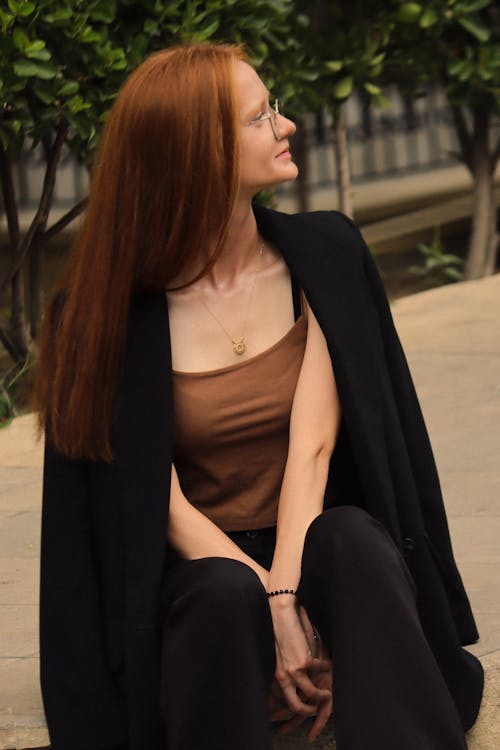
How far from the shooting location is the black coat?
2965 millimetres

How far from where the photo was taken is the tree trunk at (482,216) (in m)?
9.03

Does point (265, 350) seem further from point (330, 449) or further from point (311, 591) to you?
point (311, 591)

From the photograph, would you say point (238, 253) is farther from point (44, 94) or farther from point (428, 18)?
point (428, 18)

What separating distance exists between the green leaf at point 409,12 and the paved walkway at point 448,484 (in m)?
1.38

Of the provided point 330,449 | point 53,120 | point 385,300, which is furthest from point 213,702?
point 53,120

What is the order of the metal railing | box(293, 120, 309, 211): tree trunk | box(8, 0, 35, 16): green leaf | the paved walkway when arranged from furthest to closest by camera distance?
1. the metal railing
2. box(293, 120, 309, 211): tree trunk
3. box(8, 0, 35, 16): green leaf
4. the paved walkway

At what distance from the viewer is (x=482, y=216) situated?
9.11 metres

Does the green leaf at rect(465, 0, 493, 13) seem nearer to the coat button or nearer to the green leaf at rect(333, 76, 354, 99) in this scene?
the green leaf at rect(333, 76, 354, 99)

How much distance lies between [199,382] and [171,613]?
50cm

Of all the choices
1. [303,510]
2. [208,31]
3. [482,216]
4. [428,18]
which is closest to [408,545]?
[303,510]

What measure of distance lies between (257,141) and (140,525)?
77 centimetres

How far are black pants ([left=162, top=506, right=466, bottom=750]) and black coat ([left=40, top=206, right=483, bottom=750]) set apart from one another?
16cm

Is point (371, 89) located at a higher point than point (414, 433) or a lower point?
lower

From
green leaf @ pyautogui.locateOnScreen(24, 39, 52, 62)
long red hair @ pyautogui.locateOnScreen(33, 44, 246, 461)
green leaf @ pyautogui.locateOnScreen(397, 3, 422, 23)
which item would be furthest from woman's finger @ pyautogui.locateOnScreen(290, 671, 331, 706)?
green leaf @ pyautogui.locateOnScreen(397, 3, 422, 23)
